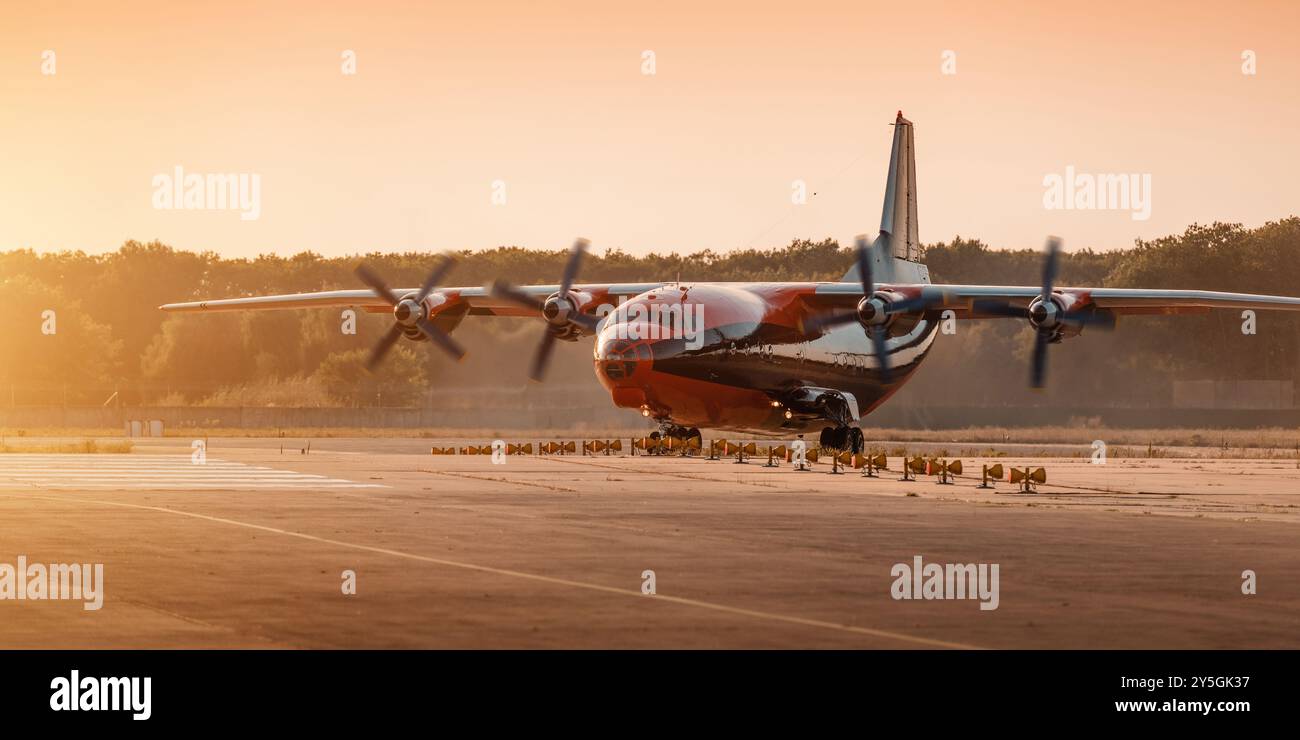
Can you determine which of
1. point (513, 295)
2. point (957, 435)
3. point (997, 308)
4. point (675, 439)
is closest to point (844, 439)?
point (675, 439)

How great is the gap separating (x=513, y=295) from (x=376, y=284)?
15.1ft

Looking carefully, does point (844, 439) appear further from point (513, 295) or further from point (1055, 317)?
point (513, 295)

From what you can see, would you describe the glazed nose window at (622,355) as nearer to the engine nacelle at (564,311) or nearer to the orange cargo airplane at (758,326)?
the orange cargo airplane at (758,326)

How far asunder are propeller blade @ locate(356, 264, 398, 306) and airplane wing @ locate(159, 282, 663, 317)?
52 centimetres

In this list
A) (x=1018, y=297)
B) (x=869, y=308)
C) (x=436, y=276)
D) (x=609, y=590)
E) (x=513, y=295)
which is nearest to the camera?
(x=609, y=590)

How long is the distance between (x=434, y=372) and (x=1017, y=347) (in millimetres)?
41061

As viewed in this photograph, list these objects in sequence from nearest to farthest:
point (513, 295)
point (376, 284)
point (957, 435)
→ 1. point (376, 284)
2. point (513, 295)
3. point (957, 435)

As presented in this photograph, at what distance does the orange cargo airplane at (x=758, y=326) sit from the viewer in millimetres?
46250

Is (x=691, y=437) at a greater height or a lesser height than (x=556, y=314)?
lesser

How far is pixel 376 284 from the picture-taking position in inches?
2042

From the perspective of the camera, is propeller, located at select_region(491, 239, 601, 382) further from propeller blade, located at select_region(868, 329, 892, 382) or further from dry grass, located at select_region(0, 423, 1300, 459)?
dry grass, located at select_region(0, 423, 1300, 459)

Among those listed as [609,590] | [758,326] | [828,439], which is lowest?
[828,439]

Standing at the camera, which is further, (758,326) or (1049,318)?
(758,326)

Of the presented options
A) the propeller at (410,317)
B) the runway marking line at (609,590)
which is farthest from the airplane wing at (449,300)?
the runway marking line at (609,590)
